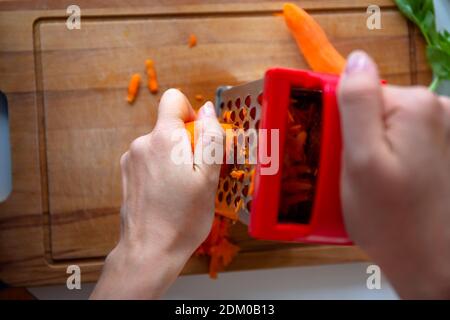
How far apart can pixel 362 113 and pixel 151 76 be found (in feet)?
2.41

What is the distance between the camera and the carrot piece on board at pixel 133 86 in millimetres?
1170

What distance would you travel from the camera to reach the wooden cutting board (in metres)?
1.15

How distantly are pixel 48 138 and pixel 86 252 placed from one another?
31cm

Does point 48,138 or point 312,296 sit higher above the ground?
point 48,138

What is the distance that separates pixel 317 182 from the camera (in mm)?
697

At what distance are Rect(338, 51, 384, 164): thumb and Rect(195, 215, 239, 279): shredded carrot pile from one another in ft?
2.12

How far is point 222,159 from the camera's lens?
90 centimetres

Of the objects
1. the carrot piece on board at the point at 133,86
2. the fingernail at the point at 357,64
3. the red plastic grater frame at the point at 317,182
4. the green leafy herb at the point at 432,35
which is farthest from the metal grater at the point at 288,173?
the green leafy herb at the point at 432,35

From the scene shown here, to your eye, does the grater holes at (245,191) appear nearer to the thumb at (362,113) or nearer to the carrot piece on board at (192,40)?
the thumb at (362,113)

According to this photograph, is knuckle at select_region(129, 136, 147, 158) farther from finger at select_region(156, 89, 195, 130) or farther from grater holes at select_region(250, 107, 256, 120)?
grater holes at select_region(250, 107, 256, 120)

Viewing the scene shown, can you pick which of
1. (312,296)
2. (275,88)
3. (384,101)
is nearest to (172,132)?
(275,88)

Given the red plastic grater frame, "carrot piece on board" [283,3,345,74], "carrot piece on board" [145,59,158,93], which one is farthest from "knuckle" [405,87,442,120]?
"carrot piece on board" [145,59,158,93]

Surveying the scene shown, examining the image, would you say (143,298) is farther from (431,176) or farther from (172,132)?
(431,176)

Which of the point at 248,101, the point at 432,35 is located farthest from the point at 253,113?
the point at 432,35
